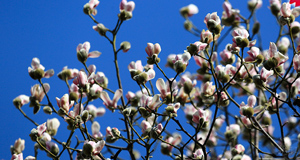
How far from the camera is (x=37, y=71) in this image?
1.16 meters

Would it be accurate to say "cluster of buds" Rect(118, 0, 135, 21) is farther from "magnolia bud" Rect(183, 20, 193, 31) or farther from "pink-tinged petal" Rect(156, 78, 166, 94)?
"magnolia bud" Rect(183, 20, 193, 31)

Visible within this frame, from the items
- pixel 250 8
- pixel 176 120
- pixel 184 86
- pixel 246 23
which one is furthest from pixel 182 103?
pixel 250 8

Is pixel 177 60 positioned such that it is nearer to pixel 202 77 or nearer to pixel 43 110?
pixel 43 110

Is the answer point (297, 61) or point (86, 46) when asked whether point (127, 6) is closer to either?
point (86, 46)

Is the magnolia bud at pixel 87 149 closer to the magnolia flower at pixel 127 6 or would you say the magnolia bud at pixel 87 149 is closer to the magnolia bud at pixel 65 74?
the magnolia bud at pixel 65 74

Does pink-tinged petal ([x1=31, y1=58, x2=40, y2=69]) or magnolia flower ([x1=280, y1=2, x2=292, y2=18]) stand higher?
magnolia flower ([x1=280, y1=2, x2=292, y2=18])

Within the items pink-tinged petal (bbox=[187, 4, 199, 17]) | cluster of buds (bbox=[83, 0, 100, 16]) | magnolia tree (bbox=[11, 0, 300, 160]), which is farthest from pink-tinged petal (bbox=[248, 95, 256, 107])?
pink-tinged petal (bbox=[187, 4, 199, 17])

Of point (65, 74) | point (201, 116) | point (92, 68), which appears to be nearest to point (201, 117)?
point (201, 116)

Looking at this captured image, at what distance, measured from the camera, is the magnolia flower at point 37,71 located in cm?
117

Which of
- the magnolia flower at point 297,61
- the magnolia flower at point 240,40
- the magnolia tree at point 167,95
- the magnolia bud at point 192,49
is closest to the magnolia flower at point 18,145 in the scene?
the magnolia tree at point 167,95

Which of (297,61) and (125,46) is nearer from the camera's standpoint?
(297,61)

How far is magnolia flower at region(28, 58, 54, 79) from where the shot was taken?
1167 millimetres

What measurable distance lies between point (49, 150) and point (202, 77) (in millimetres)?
739

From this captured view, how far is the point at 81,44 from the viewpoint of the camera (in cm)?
120
